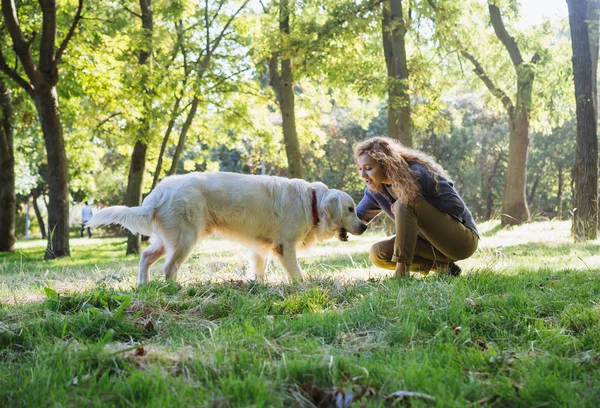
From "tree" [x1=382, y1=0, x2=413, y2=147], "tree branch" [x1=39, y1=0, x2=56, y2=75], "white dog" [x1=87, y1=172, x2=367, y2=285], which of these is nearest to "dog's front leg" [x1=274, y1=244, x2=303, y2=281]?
"white dog" [x1=87, y1=172, x2=367, y2=285]

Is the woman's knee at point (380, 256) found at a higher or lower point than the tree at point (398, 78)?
lower

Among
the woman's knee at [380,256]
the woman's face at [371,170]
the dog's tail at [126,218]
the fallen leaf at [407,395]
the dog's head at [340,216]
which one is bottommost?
the fallen leaf at [407,395]

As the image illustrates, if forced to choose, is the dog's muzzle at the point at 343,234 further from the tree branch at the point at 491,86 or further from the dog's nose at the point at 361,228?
the tree branch at the point at 491,86

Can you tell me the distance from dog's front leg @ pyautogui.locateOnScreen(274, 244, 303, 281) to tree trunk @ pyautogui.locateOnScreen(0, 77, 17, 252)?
11914 millimetres

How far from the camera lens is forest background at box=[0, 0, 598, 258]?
35.9 ft

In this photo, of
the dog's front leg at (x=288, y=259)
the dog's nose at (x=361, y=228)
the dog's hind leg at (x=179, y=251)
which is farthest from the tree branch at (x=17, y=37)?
the dog's nose at (x=361, y=228)

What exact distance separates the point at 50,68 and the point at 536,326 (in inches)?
403

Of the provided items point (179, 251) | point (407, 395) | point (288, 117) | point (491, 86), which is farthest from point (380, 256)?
point (491, 86)

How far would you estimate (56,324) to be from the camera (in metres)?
2.99

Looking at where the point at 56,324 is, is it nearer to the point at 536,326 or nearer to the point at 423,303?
the point at 423,303

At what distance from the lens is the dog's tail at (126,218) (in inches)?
190

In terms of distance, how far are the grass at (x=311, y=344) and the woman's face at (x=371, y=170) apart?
38.0 inches

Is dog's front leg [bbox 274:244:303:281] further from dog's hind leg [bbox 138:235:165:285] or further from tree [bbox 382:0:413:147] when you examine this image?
tree [bbox 382:0:413:147]

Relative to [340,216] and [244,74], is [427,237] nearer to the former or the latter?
[340,216]
